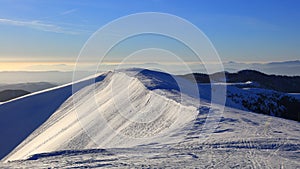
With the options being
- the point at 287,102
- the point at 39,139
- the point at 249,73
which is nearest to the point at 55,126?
the point at 39,139

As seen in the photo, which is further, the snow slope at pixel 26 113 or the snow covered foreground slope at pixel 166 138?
the snow slope at pixel 26 113

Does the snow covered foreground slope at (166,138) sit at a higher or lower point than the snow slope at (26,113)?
lower

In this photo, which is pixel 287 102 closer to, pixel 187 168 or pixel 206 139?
pixel 206 139

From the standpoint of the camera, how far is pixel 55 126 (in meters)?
34.5

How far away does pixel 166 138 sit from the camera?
13.6 metres

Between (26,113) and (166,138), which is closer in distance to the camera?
(166,138)

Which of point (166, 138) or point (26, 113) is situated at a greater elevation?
point (26, 113)

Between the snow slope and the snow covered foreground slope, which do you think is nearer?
the snow covered foreground slope

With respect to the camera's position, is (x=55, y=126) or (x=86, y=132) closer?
(x=86, y=132)

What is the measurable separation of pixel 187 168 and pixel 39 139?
25477mm

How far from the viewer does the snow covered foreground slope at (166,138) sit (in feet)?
32.4

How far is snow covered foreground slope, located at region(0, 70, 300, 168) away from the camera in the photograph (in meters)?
9.87

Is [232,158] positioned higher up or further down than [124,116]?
further down

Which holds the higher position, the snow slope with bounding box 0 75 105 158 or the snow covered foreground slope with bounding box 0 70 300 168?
the snow slope with bounding box 0 75 105 158
